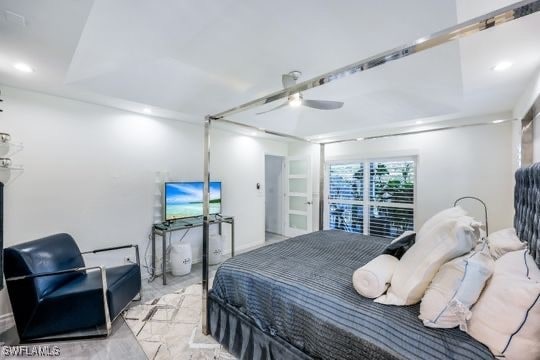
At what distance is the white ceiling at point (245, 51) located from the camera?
5.02 ft

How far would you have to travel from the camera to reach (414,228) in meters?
4.03

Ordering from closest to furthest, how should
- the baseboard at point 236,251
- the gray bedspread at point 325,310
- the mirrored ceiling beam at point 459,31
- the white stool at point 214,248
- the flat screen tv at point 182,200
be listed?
the mirrored ceiling beam at point 459,31 < the gray bedspread at point 325,310 < the baseboard at point 236,251 < the flat screen tv at point 182,200 < the white stool at point 214,248

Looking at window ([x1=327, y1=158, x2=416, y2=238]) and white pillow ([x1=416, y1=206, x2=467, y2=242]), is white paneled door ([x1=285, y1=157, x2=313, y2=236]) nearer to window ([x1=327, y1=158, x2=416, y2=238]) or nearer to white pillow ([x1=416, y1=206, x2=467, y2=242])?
window ([x1=327, y1=158, x2=416, y2=238])

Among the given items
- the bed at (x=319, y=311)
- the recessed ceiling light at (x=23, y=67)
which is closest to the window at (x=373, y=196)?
the bed at (x=319, y=311)

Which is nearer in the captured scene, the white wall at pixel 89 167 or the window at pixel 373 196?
the white wall at pixel 89 167

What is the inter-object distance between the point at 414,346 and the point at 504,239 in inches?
49.9

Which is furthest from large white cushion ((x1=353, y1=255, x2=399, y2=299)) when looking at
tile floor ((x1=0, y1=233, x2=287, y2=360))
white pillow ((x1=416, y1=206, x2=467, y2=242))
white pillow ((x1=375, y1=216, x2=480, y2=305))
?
tile floor ((x1=0, y1=233, x2=287, y2=360))

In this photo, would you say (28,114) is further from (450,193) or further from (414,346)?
(450,193)

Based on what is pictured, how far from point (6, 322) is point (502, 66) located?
5.03 metres

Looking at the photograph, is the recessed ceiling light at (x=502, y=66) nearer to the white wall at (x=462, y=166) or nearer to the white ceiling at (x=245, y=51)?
the white ceiling at (x=245, y=51)

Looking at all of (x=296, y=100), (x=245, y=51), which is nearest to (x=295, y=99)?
(x=296, y=100)

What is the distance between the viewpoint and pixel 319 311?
136 centimetres

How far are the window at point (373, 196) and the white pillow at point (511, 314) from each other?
126 inches

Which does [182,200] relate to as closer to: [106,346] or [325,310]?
[106,346]
